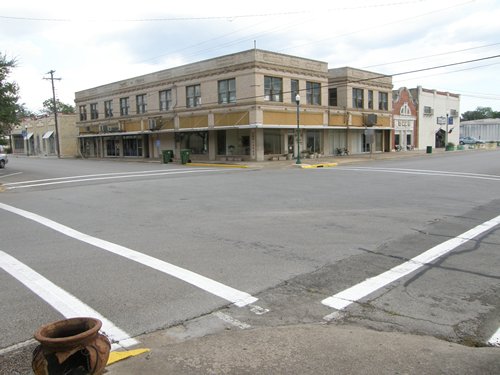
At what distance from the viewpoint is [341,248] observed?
7676 mm

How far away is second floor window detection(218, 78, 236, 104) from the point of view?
35.9m

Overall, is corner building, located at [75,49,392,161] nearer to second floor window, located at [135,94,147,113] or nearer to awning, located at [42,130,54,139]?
second floor window, located at [135,94,147,113]

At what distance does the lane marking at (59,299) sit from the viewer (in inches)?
169

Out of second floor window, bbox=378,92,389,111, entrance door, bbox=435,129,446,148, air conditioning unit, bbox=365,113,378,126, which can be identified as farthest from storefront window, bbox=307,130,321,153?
entrance door, bbox=435,129,446,148

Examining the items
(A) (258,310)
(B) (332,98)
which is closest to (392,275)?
(A) (258,310)

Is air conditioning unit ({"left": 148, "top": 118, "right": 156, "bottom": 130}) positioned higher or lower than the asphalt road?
higher

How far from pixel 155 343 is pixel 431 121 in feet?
Answer: 202

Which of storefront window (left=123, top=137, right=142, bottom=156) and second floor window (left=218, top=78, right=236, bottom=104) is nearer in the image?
second floor window (left=218, top=78, right=236, bottom=104)

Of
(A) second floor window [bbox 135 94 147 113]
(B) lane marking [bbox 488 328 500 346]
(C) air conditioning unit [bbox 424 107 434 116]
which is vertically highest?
(A) second floor window [bbox 135 94 147 113]

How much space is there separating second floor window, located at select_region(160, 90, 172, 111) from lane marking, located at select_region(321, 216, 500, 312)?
36.4 meters

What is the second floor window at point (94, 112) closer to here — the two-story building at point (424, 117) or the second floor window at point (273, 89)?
the second floor window at point (273, 89)

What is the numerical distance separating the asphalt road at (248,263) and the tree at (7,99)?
15.4 metres

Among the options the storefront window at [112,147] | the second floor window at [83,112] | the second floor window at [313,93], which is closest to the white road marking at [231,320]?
the second floor window at [313,93]

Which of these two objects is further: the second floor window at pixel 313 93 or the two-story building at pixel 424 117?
the two-story building at pixel 424 117
